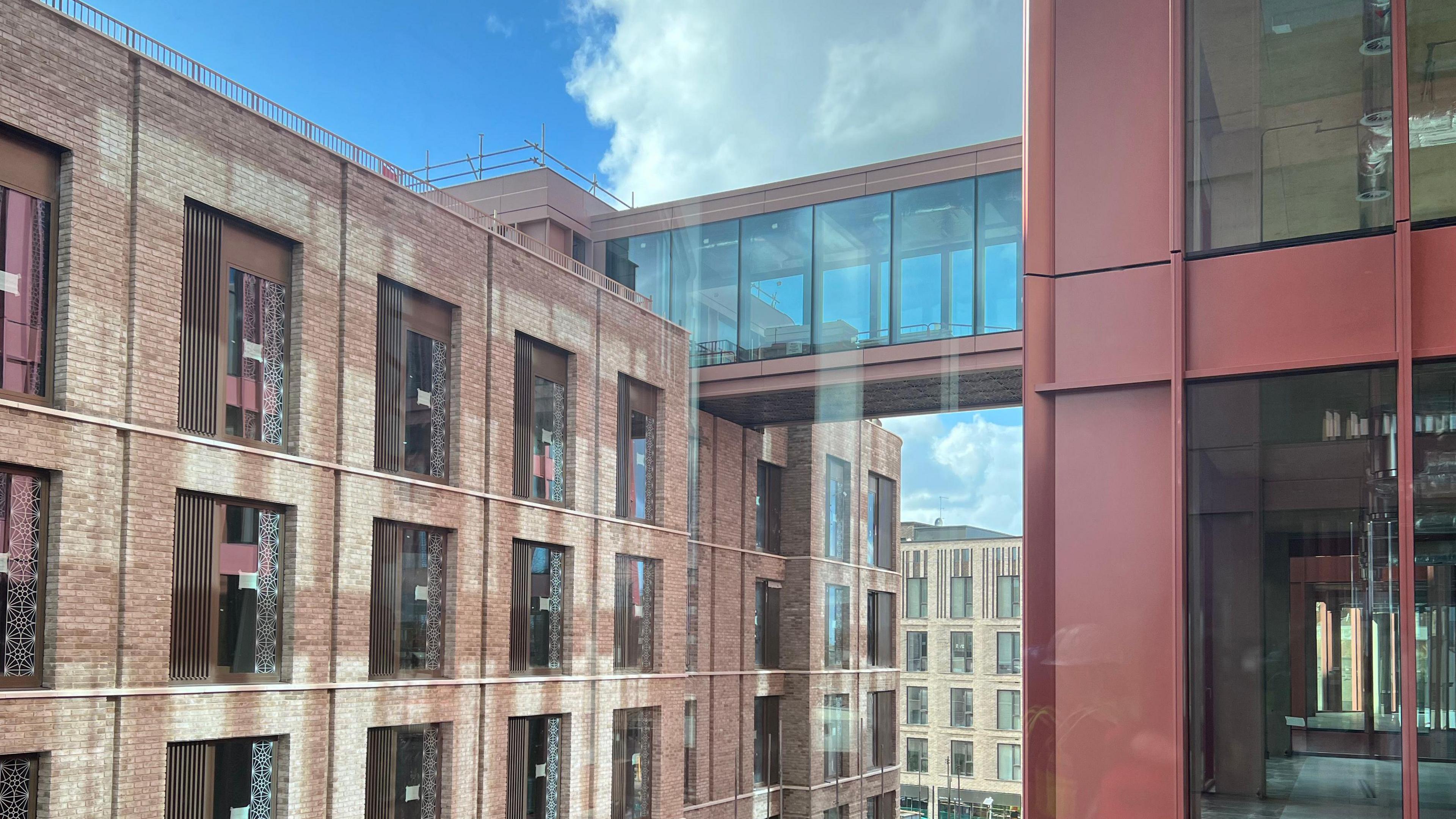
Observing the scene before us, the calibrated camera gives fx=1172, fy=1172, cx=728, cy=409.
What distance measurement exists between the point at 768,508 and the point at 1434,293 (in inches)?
599

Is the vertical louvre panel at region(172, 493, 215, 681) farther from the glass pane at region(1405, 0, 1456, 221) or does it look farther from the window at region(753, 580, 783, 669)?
the window at region(753, 580, 783, 669)

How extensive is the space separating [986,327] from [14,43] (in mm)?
11686

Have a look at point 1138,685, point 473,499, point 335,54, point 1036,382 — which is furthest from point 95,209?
point 1138,685

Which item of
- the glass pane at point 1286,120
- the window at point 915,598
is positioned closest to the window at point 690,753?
the window at point 915,598

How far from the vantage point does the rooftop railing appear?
989 centimetres

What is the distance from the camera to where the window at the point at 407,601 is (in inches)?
485

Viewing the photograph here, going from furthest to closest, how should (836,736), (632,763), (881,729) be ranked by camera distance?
1. (836,736)
2. (881,729)
3. (632,763)

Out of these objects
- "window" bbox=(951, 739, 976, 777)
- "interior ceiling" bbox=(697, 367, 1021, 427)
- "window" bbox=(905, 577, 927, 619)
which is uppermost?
"interior ceiling" bbox=(697, 367, 1021, 427)

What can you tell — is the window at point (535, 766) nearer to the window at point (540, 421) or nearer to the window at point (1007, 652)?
the window at point (540, 421)

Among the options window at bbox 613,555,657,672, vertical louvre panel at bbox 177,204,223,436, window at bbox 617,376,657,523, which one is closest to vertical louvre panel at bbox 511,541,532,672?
window at bbox 613,555,657,672

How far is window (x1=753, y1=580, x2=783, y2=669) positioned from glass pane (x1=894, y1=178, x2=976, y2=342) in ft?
17.7

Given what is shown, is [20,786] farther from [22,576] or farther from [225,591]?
[225,591]

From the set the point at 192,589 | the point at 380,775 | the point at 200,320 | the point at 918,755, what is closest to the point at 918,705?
the point at 918,755

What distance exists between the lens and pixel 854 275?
17328mm
